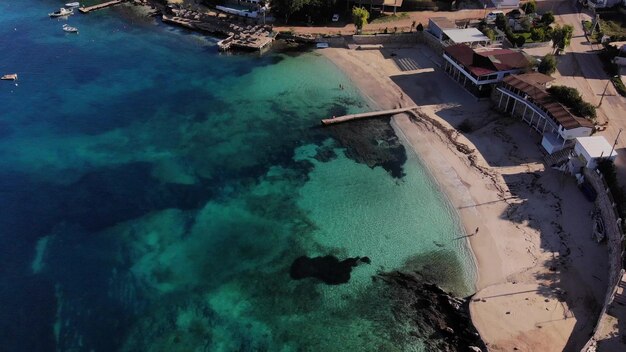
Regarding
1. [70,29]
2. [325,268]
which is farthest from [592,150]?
[70,29]

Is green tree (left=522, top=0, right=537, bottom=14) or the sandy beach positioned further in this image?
green tree (left=522, top=0, right=537, bottom=14)

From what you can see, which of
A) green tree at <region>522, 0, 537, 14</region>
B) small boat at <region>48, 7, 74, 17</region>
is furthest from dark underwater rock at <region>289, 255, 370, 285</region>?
small boat at <region>48, 7, 74, 17</region>

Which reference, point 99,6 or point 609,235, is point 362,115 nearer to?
point 609,235

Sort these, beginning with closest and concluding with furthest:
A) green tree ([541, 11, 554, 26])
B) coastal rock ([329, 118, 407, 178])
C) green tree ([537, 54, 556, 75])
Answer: coastal rock ([329, 118, 407, 178]), green tree ([537, 54, 556, 75]), green tree ([541, 11, 554, 26])

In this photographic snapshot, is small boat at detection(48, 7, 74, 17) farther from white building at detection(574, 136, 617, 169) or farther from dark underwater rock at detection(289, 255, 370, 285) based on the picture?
white building at detection(574, 136, 617, 169)

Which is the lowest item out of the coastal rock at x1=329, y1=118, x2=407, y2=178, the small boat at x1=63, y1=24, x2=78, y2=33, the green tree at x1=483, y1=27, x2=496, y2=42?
the coastal rock at x1=329, y1=118, x2=407, y2=178

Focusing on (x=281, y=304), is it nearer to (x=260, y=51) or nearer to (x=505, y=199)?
(x=505, y=199)

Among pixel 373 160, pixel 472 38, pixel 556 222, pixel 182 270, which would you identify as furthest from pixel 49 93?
Answer: pixel 556 222
